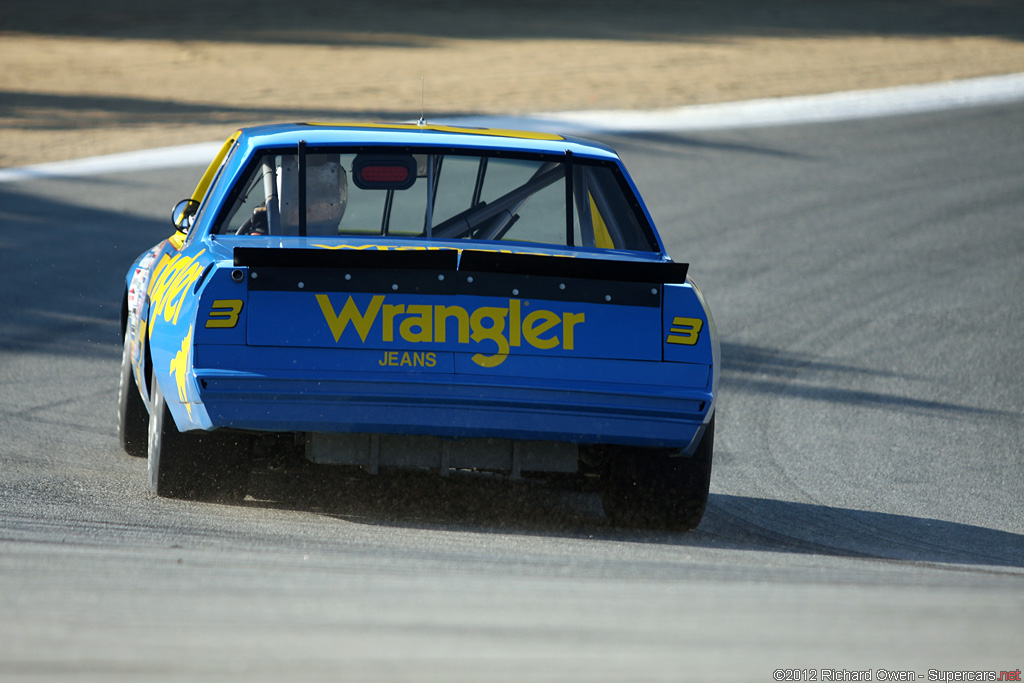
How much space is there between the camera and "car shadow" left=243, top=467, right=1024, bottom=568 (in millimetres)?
5066

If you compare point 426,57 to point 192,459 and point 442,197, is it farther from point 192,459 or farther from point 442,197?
point 192,459

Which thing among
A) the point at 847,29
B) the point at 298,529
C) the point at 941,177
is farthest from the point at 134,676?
the point at 847,29

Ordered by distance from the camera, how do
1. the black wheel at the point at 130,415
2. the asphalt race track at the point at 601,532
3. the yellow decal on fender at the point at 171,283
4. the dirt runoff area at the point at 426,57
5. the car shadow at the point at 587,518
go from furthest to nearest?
1. the dirt runoff area at the point at 426,57
2. the black wheel at the point at 130,415
3. the car shadow at the point at 587,518
4. the yellow decal on fender at the point at 171,283
5. the asphalt race track at the point at 601,532

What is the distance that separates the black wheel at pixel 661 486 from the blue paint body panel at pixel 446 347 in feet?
1.03

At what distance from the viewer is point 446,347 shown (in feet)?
15.2

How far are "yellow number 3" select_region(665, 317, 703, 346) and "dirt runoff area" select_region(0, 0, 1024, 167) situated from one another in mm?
14184

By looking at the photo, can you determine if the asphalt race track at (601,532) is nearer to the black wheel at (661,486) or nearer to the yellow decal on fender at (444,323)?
the black wheel at (661,486)

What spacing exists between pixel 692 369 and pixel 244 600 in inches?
80.1

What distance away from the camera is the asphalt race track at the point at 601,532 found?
2914 mm

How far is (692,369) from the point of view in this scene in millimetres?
4738

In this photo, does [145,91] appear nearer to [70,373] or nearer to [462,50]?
[462,50]

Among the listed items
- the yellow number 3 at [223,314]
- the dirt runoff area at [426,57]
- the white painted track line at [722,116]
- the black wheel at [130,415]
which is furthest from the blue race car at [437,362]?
the dirt runoff area at [426,57]

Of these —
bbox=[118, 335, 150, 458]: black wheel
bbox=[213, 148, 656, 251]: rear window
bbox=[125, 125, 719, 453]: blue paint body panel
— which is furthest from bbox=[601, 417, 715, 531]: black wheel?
bbox=[118, 335, 150, 458]: black wheel

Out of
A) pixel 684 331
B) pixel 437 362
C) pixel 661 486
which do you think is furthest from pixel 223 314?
pixel 661 486
